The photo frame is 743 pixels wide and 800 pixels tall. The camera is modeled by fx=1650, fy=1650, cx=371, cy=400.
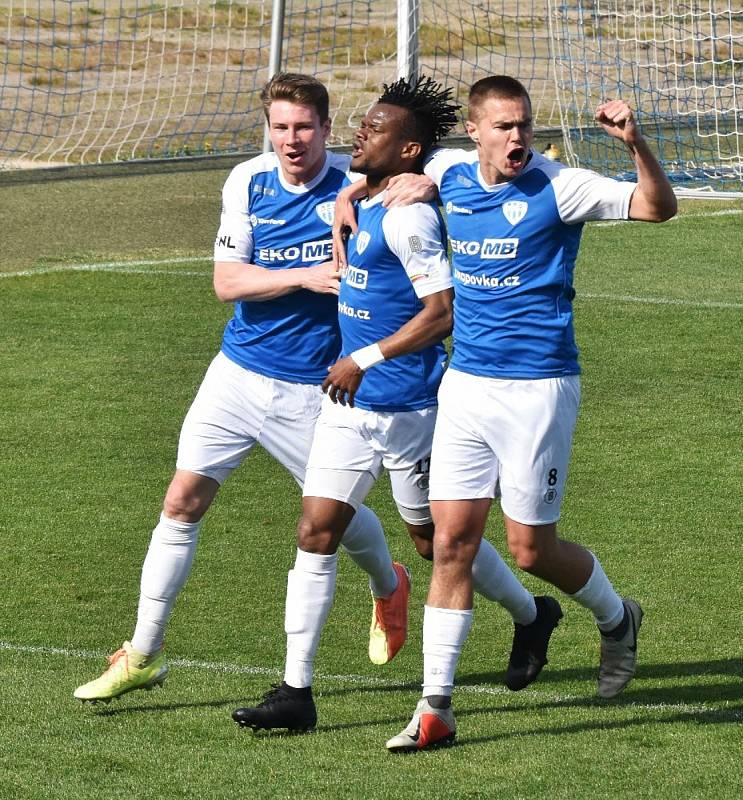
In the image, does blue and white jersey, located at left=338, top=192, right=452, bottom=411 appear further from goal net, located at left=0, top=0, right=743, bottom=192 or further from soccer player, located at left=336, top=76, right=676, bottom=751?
goal net, located at left=0, top=0, right=743, bottom=192

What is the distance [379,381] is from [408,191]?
0.67 meters

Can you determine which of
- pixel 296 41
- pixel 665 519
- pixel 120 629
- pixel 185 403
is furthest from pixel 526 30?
pixel 120 629

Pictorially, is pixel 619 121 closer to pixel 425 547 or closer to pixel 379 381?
pixel 379 381

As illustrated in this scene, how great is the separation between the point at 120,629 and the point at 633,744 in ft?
7.62

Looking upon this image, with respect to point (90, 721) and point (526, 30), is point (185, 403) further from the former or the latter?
point (526, 30)

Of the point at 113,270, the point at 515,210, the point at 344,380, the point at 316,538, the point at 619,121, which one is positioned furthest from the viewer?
the point at 113,270

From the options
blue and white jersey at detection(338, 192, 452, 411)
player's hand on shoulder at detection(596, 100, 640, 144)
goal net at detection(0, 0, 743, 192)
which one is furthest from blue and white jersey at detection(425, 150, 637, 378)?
goal net at detection(0, 0, 743, 192)

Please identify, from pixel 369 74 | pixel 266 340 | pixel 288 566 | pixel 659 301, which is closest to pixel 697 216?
pixel 659 301

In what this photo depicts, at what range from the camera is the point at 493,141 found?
5.38 metres

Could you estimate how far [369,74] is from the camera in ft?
80.2

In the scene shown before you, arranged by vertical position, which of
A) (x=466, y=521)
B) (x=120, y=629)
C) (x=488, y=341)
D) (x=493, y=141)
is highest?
(x=493, y=141)

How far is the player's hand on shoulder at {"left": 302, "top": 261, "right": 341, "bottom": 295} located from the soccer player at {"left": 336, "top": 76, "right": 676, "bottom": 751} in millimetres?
444

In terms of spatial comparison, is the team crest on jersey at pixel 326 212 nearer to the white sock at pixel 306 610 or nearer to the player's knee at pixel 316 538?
the player's knee at pixel 316 538

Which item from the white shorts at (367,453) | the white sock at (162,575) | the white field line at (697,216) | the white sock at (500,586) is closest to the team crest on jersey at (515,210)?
the white shorts at (367,453)
